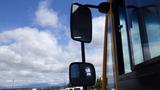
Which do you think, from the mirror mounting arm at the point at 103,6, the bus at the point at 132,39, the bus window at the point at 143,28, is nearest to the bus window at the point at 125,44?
the bus at the point at 132,39

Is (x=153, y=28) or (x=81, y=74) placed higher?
(x=153, y=28)

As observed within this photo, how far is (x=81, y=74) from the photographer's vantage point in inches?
95.5

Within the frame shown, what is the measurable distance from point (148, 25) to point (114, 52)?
70 cm

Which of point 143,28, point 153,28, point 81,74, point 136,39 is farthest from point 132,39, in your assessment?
point 81,74

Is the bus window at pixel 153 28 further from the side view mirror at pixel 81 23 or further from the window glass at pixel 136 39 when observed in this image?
the side view mirror at pixel 81 23

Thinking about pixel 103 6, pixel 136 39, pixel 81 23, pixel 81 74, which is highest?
pixel 103 6

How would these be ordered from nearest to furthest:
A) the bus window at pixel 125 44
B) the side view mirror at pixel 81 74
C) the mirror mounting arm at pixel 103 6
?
the bus window at pixel 125 44
the side view mirror at pixel 81 74
the mirror mounting arm at pixel 103 6

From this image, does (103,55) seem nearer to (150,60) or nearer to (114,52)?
(114,52)

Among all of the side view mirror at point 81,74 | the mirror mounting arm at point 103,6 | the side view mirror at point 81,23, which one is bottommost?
the side view mirror at point 81,74

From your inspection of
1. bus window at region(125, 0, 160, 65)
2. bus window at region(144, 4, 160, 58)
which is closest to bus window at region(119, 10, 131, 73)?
bus window at region(125, 0, 160, 65)

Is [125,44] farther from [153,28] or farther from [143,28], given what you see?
[153,28]

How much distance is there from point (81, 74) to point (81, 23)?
0.44 metres

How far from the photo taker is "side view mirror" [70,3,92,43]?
252cm

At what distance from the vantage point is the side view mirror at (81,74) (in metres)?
2.40
